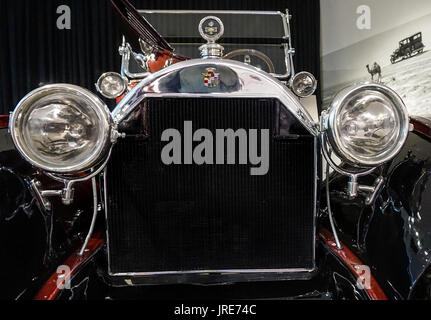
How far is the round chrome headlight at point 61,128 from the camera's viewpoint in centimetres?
91

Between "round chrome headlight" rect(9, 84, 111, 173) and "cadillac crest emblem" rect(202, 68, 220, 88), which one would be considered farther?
"cadillac crest emblem" rect(202, 68, 220, 88)

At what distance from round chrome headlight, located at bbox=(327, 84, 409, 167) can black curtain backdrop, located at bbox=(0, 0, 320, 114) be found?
14.2ft

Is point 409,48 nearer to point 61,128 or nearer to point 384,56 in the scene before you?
point 384,56

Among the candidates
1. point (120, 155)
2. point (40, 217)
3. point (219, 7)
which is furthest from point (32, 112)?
point (219, 7)

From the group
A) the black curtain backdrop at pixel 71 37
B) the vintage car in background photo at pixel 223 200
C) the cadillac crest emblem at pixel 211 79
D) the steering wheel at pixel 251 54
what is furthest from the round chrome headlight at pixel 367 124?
the black curtain backdrop at pixel 71 37

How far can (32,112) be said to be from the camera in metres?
0.92

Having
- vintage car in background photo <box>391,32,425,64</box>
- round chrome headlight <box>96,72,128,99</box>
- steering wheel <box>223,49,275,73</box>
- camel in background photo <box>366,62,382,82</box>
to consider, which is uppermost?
vintage car in background photo <box>391,32,425,64</box>

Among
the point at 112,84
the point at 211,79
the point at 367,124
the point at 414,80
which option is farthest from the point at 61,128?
the point at 414,80

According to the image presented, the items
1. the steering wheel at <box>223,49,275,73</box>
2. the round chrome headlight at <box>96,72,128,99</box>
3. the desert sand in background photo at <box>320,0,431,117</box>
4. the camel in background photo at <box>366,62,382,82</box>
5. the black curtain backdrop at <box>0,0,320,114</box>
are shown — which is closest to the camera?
the round chrome headlight at <box>96,72,128,99</box>

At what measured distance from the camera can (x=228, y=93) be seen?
1064 mm

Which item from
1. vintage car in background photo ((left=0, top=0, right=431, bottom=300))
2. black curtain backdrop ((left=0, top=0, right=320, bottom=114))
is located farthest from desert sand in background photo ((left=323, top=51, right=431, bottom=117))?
vintage car in background photo ((left=0, top=0, right=431, bottom=300))

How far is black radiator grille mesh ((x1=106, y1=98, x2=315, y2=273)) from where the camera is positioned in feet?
3.51

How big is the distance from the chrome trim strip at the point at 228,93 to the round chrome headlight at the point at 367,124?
14 cm

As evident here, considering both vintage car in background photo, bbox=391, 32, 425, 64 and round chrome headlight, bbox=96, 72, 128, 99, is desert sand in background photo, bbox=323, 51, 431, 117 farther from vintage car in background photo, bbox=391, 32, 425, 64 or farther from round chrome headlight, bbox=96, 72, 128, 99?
round chrome headlight, bbox=96, 72, 128, 99
